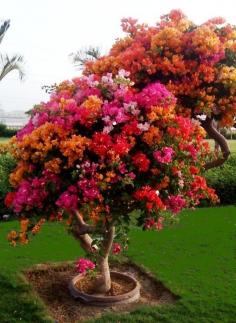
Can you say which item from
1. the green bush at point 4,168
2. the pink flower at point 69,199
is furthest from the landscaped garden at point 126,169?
the green bush at point 4,168

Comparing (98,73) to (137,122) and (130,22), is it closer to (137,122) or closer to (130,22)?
(130,22)

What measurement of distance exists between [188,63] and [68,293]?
9.77 feet

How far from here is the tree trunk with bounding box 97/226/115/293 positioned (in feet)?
19.6

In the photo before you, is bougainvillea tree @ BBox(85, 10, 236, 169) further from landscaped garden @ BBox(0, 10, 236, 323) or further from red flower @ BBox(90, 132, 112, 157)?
red flower @ BBox(90, 132, 112, 157)

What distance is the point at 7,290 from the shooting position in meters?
6.34

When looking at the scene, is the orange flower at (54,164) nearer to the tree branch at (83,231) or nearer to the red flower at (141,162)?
the red flower at (141,162)

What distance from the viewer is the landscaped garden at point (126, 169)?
4.96m

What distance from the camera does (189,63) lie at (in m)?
5.63

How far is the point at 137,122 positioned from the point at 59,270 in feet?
9.75

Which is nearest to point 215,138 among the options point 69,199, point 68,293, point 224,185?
point 69,199

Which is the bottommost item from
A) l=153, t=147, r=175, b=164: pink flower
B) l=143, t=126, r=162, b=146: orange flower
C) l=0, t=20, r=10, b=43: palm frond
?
l=153, t=147, r=175, b=164: pink flower

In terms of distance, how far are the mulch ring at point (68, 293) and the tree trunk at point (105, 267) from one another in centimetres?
30

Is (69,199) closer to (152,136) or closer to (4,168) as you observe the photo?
(152,136)

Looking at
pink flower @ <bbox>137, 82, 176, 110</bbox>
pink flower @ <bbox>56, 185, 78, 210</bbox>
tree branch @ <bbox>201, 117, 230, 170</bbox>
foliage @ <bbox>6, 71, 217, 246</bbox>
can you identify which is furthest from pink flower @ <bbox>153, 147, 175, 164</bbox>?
tree branch @ <bbox>201, 117, 230, 170</bbox>
